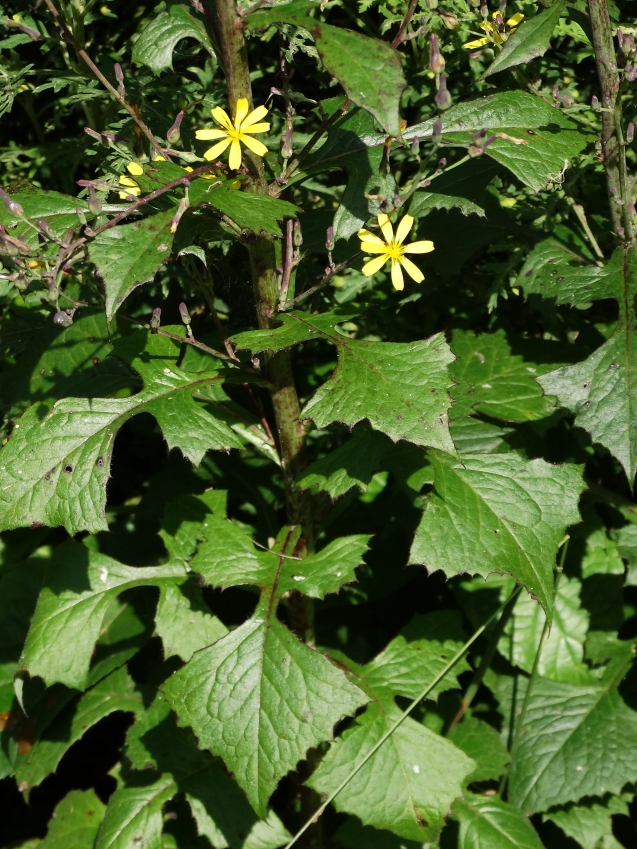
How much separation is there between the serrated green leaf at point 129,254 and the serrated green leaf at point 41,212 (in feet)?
0.75

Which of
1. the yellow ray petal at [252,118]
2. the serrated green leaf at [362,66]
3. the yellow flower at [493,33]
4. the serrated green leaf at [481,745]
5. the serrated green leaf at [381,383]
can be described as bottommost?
the serrated green leaf at [481,745]

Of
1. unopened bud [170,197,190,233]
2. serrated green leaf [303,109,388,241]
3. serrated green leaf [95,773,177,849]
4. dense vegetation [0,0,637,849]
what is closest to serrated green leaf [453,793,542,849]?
dense vegetation [0,0,637,849]

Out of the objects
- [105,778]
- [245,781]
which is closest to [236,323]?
[245,781]

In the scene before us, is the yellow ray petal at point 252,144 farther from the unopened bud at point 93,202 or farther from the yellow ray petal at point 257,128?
the unopened bud at point 93,202

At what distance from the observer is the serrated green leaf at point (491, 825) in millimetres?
1966

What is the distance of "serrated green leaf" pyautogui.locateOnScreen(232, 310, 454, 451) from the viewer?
1417 millimetres

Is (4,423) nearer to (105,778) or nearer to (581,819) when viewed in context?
(105,778)

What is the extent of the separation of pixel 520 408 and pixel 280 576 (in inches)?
29.2

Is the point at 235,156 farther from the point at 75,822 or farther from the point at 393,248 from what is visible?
the point at 75,822

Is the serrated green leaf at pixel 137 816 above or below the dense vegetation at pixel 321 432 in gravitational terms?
below

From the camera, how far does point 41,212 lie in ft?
5.49

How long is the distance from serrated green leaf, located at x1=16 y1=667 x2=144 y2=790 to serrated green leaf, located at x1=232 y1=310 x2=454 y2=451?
1213 mm

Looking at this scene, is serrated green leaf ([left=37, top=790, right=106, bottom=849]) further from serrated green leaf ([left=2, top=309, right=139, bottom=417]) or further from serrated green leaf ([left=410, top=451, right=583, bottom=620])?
serrated green leaf ([left=410, top=451, right=583, bottom=620])

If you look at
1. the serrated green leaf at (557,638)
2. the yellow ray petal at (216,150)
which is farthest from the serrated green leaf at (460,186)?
the serrated green leaf at (557,638)
